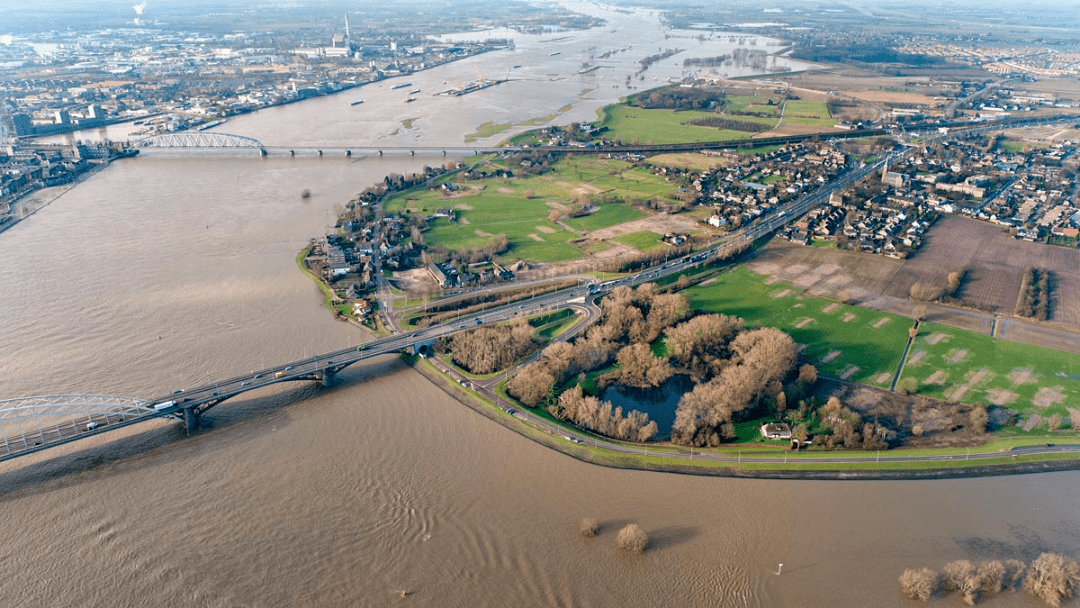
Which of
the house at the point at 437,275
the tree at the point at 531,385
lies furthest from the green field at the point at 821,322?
the house at the point at 437,275

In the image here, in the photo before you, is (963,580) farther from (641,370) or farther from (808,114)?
(808,114)

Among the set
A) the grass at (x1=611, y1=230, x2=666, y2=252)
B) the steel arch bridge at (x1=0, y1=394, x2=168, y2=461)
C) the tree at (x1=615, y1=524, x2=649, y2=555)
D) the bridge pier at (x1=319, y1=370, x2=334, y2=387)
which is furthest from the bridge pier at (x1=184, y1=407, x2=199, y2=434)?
the grass at (x1=611, y1=230, x2=666, y2=252)

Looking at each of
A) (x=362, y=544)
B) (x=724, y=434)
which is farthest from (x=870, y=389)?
(x=362, y=544)

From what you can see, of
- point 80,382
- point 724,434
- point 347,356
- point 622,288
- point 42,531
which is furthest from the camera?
point 622,288

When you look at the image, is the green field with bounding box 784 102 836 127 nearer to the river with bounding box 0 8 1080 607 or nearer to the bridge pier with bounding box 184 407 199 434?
the river with bounding box 0 8 1080 607

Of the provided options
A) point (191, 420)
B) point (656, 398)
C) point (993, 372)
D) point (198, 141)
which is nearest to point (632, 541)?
point (656, 398)

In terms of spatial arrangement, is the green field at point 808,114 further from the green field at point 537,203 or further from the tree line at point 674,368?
the tree line at point 674,368

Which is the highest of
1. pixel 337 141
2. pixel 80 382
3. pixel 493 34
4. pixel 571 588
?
pixel 493 34

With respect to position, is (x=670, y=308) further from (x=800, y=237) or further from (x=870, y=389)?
(x=800, y=237)
